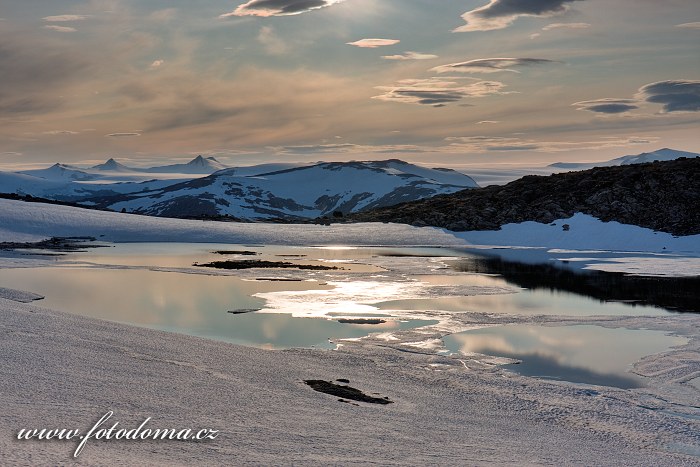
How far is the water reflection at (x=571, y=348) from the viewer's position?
21578 millimetres

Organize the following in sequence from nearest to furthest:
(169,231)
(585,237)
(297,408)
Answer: (297,408), (169,231), (585,237)

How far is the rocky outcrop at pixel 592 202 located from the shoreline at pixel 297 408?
73.0 meters

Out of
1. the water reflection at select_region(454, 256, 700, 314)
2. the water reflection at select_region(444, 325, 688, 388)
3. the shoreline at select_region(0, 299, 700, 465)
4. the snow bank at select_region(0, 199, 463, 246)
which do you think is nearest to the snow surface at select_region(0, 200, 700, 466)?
the shoreline at select_region(0, 299, 700, 465)

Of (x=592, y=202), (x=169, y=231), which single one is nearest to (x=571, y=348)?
(x=169, y=231)

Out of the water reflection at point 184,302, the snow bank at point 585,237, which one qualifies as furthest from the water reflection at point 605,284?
the snow bank at point 585,237

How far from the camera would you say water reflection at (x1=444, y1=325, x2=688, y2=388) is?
2158 cm

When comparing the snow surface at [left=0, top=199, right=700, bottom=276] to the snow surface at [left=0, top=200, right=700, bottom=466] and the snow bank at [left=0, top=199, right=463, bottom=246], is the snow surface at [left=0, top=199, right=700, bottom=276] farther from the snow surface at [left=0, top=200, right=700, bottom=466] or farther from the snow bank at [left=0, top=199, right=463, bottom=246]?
the snow surface at [left=0, top=200, right=700, bottom=466]

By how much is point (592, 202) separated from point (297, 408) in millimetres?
89448

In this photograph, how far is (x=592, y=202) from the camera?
9725 cm

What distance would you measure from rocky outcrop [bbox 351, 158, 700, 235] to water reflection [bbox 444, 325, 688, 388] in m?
61.9

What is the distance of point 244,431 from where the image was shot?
13594mm

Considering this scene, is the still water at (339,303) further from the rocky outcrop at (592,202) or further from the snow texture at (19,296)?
the rocky outcrop at (592,202)

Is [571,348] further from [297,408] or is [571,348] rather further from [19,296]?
[19,296]

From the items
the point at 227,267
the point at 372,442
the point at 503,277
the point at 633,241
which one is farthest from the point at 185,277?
the point at 633,241
